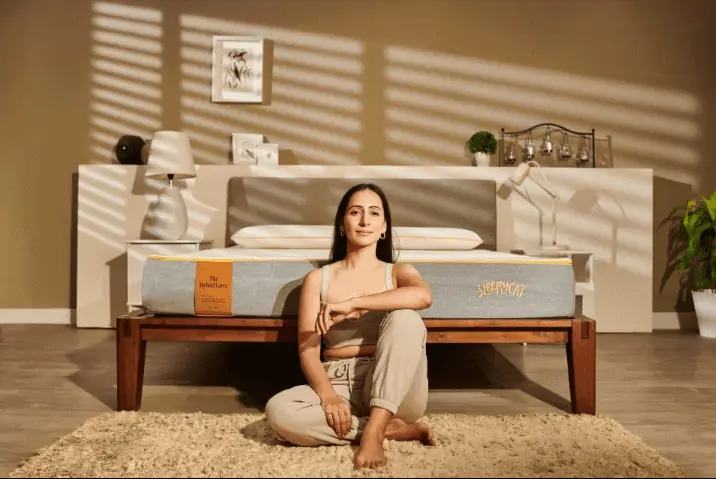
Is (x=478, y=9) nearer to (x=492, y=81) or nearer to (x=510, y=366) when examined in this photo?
(x=492, y=81)

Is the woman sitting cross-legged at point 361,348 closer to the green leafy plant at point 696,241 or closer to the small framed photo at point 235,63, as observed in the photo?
the small framed photo at point 235,63

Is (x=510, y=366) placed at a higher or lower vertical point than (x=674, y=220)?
lower

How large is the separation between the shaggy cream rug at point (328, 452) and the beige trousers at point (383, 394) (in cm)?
4

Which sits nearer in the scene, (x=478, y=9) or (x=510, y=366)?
(x=510, y=366)

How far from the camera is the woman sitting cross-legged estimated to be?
1.53 metres

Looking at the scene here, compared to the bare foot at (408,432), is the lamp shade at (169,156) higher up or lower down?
higher up

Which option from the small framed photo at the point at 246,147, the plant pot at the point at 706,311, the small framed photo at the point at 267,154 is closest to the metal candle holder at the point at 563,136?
the plant pot at the point at 706,311

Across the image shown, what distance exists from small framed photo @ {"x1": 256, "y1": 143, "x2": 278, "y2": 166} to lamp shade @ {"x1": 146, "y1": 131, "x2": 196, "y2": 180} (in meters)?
0.49

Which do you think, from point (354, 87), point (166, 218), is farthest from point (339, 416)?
point (354, 87)

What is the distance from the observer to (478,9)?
4.20 meters

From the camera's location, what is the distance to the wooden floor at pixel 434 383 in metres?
1.87

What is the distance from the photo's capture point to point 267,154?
414cm

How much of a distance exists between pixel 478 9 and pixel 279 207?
6.21ft

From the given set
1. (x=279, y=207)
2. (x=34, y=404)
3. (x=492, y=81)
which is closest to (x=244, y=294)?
(x=34, y=404)
